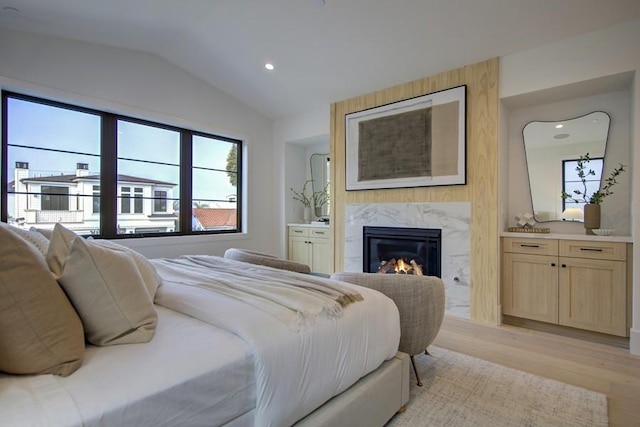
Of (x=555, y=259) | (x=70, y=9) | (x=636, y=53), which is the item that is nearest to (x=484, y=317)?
(x=555, y=259)

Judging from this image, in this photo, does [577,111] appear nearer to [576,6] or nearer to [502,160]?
[502,160]

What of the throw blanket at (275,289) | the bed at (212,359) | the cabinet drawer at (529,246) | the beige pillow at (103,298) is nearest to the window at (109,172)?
the throw blanket at (275,289)

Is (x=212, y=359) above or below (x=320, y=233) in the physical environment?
below

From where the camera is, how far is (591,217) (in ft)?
10.1

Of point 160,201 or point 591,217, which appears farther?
point 160,201

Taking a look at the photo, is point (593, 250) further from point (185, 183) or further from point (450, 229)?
point (185, 183)

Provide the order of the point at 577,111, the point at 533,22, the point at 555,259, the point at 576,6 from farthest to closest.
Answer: the point at 577,111, the point at 555,259, the point at 533,22, the point at 576,6

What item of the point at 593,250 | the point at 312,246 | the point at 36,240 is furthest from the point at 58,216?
the point at 593,250

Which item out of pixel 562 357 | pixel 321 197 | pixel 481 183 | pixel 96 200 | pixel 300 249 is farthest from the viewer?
pixel 321 197

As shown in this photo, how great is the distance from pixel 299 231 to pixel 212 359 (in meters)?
4.31

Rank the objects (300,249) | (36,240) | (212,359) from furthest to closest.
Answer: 1. (300,249)
2. (36,240)
3. (212,359)

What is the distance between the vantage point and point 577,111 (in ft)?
10.8

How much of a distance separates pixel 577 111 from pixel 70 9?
16.6 ft

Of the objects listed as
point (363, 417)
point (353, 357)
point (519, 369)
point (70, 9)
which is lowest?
point (519, 369)
